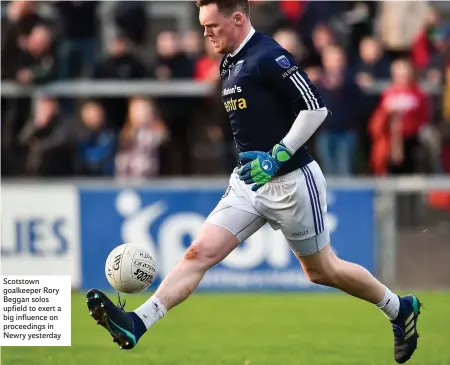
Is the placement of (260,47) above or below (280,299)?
above

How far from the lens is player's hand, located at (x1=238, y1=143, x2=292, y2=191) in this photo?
708 centimetres

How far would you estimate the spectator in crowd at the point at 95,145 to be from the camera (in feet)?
48.9

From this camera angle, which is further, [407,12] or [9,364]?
[407,12]

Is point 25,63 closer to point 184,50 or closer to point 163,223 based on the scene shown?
point 184,50

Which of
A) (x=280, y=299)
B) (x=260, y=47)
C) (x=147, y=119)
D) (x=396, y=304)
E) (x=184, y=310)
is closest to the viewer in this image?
(x=260, y=47)

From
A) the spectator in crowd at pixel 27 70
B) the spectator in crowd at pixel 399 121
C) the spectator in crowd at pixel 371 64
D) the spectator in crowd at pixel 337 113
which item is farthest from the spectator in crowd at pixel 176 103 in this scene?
the spectator in crowd at pixel 399 121

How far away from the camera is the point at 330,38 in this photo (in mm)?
14922

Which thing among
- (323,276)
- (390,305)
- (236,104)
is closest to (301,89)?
(236,104)

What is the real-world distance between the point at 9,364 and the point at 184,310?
167 inches

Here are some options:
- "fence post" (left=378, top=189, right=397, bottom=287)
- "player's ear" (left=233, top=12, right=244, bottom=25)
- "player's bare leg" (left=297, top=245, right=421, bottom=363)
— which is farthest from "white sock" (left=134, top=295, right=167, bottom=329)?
"fence post" (left=378, top=189, right=397, bottom=287)

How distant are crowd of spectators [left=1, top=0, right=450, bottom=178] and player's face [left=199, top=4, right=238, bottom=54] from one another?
23.3 feet

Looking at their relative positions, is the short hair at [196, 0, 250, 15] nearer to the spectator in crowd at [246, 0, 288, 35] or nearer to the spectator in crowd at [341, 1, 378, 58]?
the spectator in crowd at [246, 0, 288, 35]

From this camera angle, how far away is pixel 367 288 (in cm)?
782

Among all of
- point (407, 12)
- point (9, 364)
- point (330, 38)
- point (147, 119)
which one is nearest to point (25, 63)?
point (147, 119)
